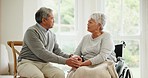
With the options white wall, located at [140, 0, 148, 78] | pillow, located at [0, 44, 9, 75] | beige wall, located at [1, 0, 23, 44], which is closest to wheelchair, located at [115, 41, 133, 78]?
white wall, located at [140, 0, 148, 78]

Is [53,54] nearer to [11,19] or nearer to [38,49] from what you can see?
[38,49]

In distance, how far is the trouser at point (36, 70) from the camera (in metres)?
2.58

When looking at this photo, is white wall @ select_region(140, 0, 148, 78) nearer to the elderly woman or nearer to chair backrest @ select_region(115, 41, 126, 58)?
chair backrest @ select_region(115, 41, 126, 58)

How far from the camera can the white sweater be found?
2.68 meters

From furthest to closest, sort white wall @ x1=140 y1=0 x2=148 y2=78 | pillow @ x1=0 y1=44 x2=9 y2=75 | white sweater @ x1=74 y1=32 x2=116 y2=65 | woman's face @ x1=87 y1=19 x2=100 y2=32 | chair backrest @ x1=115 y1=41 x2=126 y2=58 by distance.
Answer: white wall @ x1=140 y1=0 x2=148 y2=78 → pillow @ x1=0 y1=44 x2=9 y2=75 → chair backrest @ x1=115 y1=41 x2=126 y2=58 → woman's face @ x1=87 y1=19 x2=100 y2=32 → white sweater @ x1=74 y1=32 x2=116 y2=65

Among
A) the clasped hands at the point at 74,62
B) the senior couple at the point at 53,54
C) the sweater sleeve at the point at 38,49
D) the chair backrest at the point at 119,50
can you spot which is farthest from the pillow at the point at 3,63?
the chair backrest at the point at 119,50

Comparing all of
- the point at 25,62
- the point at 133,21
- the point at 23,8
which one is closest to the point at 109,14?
the point at 133,21

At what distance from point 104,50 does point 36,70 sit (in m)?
0.73

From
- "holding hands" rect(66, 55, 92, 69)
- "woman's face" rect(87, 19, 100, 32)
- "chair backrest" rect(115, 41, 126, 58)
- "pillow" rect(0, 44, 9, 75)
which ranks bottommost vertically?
"pillow" rect(0, 44, 9, 75)

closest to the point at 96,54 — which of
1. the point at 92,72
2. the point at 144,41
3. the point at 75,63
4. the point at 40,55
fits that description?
the point at 75,63

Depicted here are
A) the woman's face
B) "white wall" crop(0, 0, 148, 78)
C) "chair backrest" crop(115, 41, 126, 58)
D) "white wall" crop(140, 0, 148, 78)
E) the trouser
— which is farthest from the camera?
"white wall" crop(0, 0, 148, 78)

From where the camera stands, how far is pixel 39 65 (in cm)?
273

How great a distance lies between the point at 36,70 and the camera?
8.52ft

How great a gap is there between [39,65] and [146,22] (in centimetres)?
199
